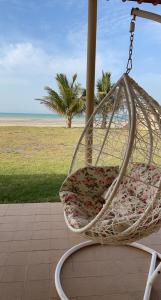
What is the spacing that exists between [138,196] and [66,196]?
1.45ft

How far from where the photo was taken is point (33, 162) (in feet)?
14.6

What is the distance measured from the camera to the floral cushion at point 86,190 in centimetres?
158

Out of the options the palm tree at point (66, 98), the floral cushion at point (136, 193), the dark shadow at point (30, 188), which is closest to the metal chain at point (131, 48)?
the floral cushion at point (136, 193)

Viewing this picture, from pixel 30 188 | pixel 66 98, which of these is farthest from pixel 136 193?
pixel 66 98

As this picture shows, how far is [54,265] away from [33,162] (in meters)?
2.83

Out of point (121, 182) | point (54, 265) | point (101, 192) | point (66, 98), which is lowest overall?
point (54, 265)

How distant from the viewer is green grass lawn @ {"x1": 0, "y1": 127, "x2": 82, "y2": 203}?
288 cm

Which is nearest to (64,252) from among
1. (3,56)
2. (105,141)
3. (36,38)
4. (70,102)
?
(105,141)

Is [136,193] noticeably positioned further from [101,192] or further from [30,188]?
[30,188]

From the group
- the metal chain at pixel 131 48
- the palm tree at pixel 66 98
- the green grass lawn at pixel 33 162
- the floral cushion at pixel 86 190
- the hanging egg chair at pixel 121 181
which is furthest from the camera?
the palm tree at pixel 66 98

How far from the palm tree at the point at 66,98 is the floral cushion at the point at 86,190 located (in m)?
3.35

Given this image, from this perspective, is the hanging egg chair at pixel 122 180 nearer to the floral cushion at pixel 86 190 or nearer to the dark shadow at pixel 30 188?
the floral cushion at pixel 86 190

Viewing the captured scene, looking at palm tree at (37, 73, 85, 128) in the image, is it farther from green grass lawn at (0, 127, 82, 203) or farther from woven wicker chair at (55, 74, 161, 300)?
woven wicker chair at (55, 74, 161, 300)

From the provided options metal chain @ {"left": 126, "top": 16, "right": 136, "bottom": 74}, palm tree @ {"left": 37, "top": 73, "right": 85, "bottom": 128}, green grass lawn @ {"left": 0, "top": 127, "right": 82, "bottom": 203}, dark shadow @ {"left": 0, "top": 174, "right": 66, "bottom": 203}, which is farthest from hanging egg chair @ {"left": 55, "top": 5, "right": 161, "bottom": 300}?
palm tree @ {"left": 37, "top": 73, "right": 85, "bottom": 128}
